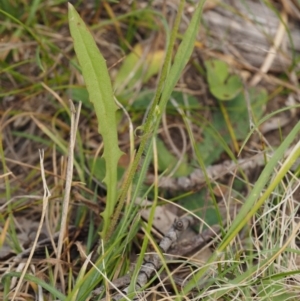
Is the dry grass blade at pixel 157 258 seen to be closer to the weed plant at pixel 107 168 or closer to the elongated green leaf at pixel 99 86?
the weed plant at pixel 107 168

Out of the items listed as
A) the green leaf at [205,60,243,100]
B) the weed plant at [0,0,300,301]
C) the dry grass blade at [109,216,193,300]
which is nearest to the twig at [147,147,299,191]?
the weed plant at [0,0,300,301]

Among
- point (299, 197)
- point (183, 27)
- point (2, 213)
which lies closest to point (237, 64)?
point (183, 27)

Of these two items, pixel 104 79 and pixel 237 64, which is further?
pixel 237 64

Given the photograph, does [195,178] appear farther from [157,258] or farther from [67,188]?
[67,188]

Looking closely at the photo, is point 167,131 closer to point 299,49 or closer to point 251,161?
point 251,161

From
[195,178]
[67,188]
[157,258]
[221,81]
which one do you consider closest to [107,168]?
[67,188]

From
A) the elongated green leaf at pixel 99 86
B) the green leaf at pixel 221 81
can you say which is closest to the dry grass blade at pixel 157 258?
the elongated green leaf at pixel 99 86
